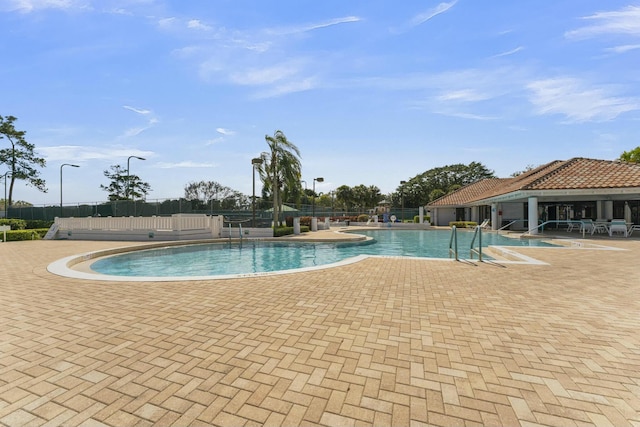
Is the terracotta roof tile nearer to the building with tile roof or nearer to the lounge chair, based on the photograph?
the building with tile roof

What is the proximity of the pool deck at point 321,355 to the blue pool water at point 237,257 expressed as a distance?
401cm

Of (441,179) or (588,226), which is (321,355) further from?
(441,179)

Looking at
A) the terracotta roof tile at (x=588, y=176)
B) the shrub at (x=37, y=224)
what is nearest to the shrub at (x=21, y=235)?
the shrub at (x=37, y=224)

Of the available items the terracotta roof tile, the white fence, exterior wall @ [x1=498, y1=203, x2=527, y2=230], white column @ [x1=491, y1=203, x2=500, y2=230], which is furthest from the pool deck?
exterior wall @ [x1=498, y1=203, x2=527, y2=230]

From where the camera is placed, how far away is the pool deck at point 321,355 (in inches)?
80.0

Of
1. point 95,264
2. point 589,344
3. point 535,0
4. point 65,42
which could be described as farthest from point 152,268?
point 535,0

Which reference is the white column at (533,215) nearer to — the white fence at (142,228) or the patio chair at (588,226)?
the patio chair at (588,226)

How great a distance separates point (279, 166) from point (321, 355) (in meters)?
18.5

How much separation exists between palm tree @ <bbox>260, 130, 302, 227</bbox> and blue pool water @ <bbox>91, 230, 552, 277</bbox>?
572cm

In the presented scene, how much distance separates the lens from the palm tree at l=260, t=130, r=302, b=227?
20116 millimetres

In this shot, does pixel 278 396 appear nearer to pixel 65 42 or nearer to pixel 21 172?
pixel 65 42

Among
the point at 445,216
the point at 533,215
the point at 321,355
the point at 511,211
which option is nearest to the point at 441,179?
the point at 445,216

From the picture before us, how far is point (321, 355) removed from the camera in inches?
111

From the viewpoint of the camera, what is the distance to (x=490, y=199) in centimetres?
2219
